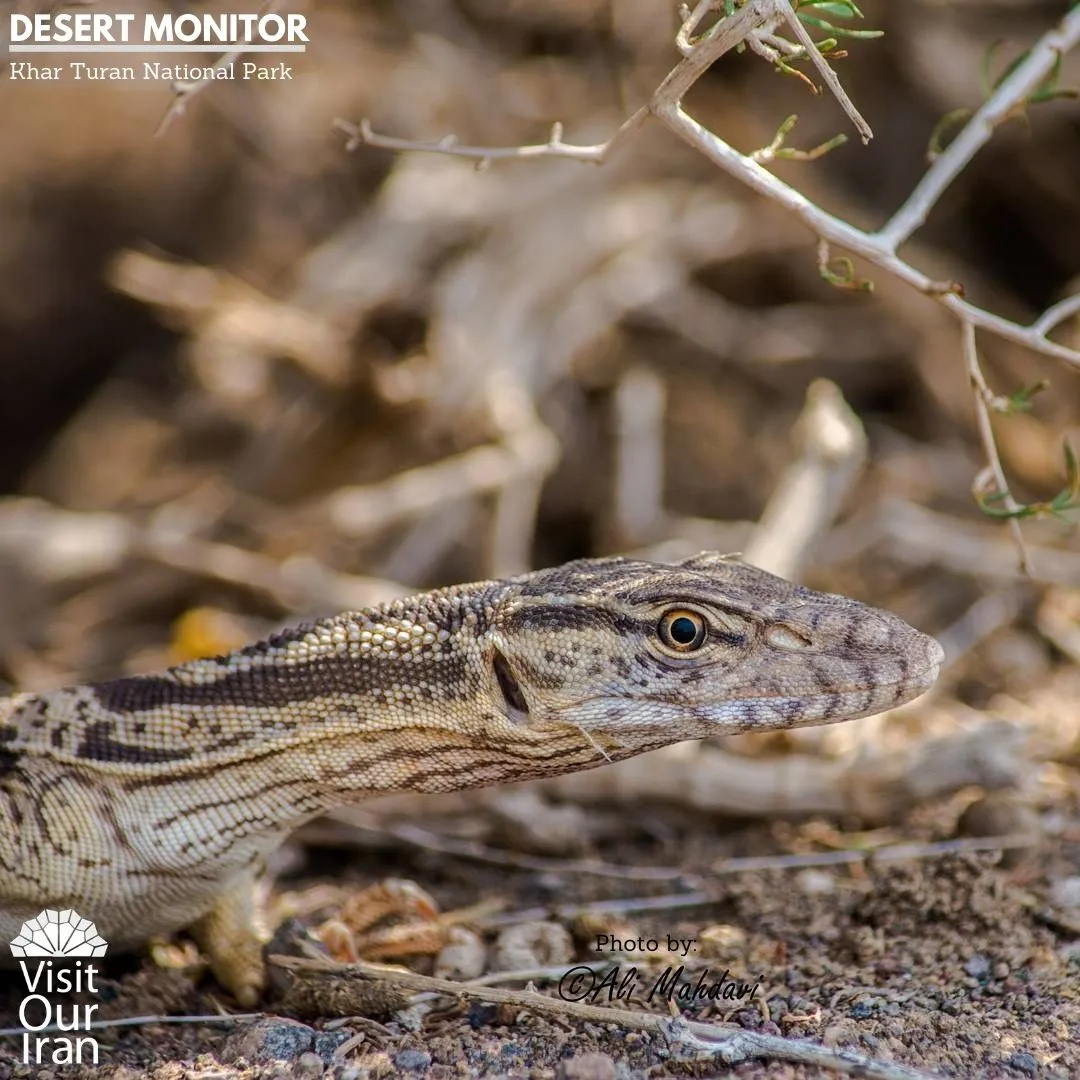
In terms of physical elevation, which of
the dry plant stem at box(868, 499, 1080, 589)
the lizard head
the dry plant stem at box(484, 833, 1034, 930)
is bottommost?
the dry plant stem at box(484, 833, 1034, 930)

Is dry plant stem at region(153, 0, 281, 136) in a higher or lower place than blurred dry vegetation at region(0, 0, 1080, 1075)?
lower

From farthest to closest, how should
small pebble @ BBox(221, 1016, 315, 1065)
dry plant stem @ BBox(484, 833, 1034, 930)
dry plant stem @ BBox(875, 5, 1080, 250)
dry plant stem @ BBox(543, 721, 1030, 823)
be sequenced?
dry plant stem @ BBox(543, 721, 1030, 823)
dry plant stem @ BBox(484, 833, 1034, 930)
dry plant stem @ BBox(875, 5, 1080, 250)
small pebble @ BBox(221, 1016, 315, 1065)

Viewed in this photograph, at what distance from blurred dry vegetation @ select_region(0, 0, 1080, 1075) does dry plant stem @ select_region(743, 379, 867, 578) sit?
66 centimetres

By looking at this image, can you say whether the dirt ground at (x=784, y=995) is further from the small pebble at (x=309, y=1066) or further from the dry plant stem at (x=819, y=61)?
the dry plant stem at (x=819, y=61)

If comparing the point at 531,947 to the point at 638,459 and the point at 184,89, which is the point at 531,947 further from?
the point at 638,459

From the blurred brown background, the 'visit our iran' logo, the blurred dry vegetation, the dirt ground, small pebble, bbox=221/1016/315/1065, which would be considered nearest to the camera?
the dirt ground

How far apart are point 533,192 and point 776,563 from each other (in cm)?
411

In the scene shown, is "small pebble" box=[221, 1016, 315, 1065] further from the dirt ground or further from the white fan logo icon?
the white fan logo icon

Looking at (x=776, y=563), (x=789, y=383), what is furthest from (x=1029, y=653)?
(x=789, y=383)

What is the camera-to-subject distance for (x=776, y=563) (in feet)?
20.1

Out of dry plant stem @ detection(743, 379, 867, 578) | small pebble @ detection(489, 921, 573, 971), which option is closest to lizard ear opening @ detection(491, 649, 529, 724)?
small pebble @ detection(489, 921, 573, 971)

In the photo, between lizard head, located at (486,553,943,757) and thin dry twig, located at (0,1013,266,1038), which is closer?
lizard head, located at (486,553,943,757)

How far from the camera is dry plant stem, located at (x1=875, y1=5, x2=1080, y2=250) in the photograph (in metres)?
4.22

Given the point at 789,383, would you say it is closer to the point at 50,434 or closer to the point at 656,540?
the point at 656,540
